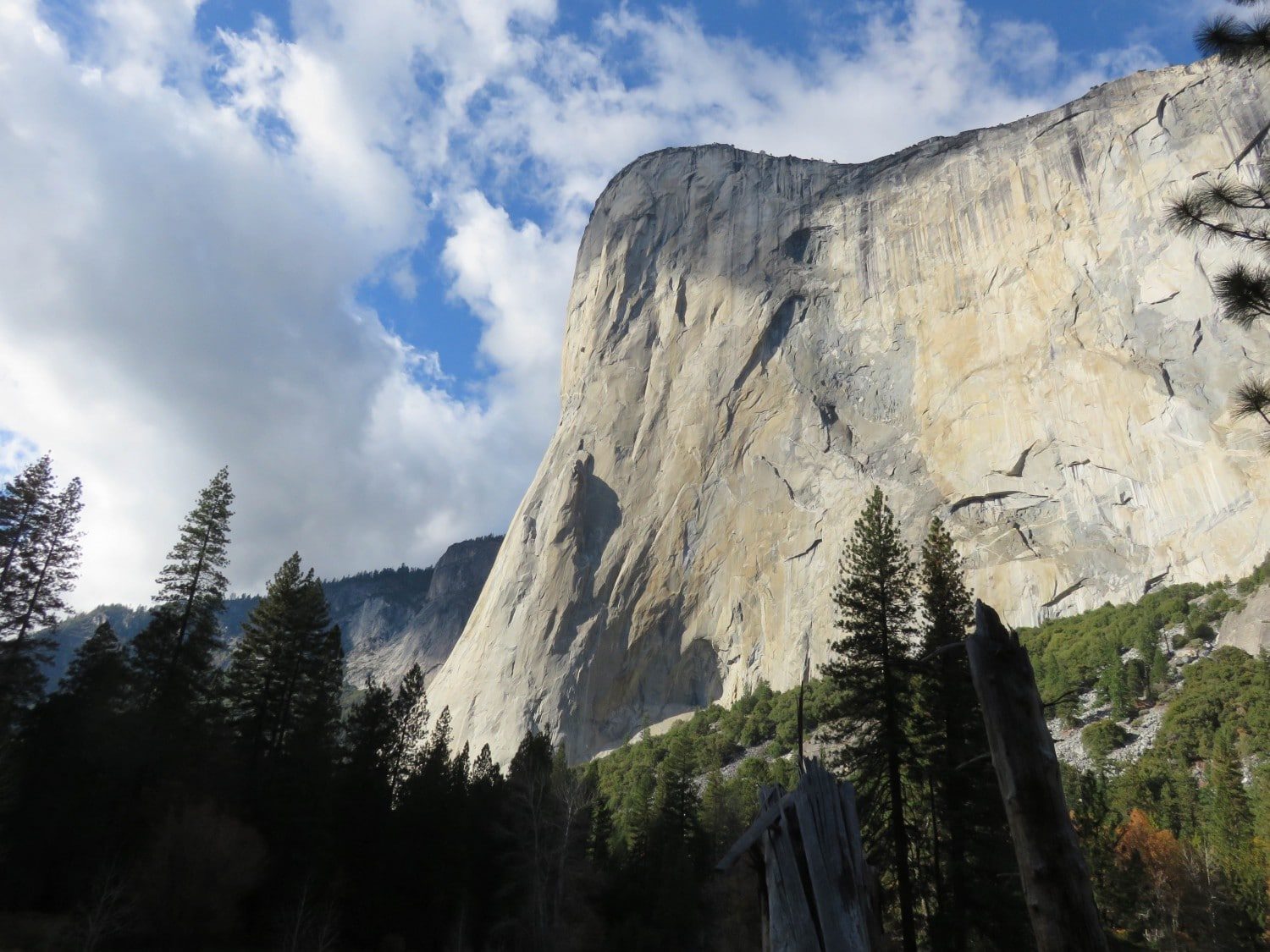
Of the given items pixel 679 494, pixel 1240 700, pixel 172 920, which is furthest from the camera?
pixel 679 494

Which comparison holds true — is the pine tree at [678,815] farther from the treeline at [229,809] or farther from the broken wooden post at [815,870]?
the broken wooden post at [815,870]

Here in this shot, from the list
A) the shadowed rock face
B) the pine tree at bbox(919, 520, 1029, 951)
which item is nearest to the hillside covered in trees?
the pine tree at bbox(919, 520, 1029, 951)

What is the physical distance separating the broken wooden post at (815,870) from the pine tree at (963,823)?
12663 mm

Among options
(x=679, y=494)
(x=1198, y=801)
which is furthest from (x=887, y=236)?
(x=1198, y=801)

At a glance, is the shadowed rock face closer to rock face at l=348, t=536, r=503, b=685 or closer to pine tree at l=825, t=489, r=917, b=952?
pine tree at l=825, t=489, r=917, b=952

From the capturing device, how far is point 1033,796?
13.5 feet

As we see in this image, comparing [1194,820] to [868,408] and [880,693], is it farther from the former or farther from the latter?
[868,408]

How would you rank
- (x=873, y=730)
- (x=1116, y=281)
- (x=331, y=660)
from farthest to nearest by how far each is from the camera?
(x=1116, y=281) → (x=331, y=660) → (x=873, y=730)

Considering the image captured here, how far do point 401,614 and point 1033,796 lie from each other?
7393 inches

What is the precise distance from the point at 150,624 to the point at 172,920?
900cm

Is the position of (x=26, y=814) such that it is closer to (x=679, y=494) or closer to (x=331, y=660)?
(x=331, y=660)

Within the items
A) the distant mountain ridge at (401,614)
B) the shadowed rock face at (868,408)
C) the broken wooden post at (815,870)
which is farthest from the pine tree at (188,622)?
the distant mountain ridge at (401,614)

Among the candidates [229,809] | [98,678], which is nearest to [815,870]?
[229,809]

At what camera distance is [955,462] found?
69.1 m
